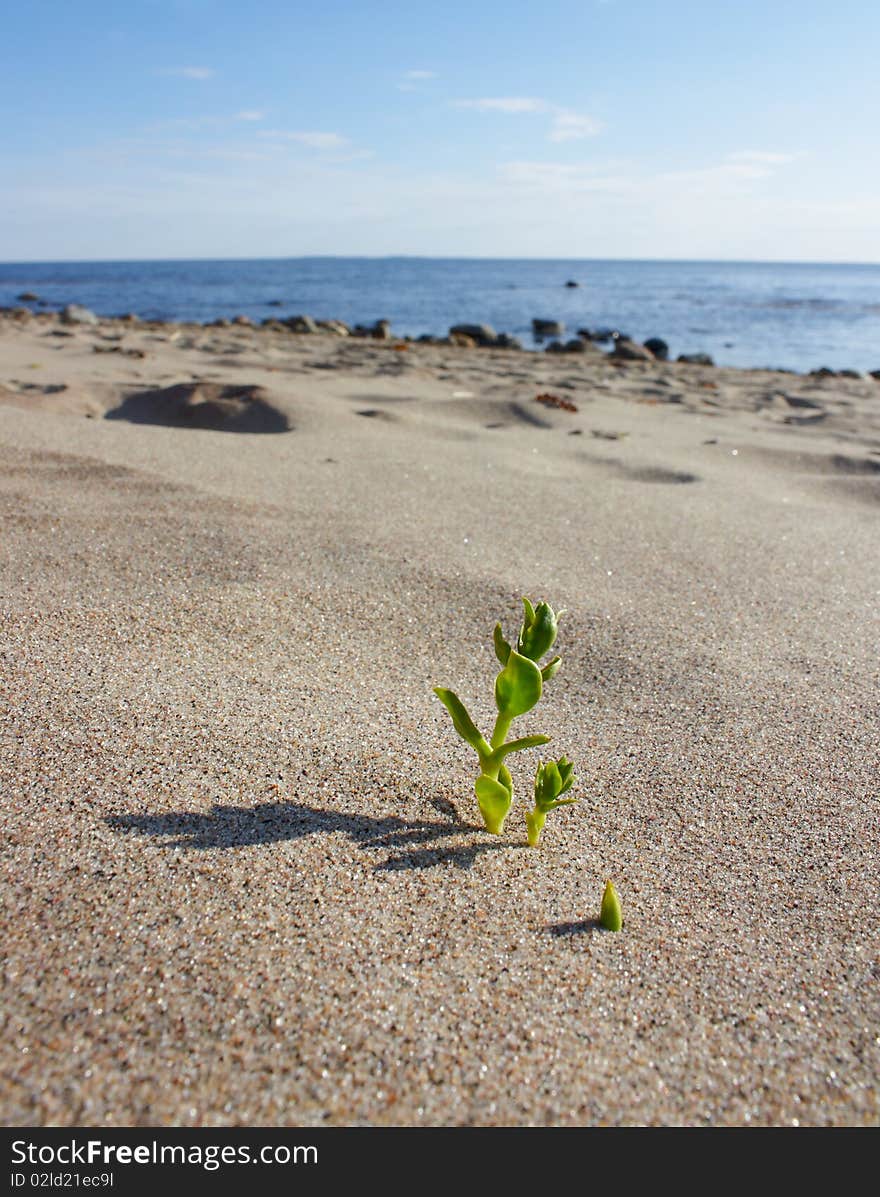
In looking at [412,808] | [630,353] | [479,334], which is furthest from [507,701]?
[479,334]

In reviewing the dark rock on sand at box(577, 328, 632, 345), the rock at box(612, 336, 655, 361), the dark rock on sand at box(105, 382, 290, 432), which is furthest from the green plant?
the dark rock on sand at box(577, 328, 632, 345)

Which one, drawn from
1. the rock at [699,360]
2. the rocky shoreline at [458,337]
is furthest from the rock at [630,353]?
the rock at [699,360]

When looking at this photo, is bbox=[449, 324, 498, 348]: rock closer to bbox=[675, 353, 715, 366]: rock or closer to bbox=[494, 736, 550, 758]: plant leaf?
bbox=[675, 353, 715, 366]: rock

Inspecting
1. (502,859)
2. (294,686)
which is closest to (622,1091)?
(502,859)

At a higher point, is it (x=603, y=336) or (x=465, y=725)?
(x=603, y=336)

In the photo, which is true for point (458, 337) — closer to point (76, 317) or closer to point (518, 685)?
point (76, 317)
